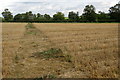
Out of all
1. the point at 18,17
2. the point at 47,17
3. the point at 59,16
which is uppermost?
the point at 47,17

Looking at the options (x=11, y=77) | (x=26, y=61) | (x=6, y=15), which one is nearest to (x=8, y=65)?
(x=26, y=61)

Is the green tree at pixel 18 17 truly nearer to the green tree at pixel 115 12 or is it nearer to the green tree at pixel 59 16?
the green tree at pixel 59 16

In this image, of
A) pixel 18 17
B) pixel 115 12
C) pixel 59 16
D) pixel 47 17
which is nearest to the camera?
pixel 115 12

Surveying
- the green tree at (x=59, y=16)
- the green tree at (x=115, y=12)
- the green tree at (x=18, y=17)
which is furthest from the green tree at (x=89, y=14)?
the green tree at (x=18, y=17)

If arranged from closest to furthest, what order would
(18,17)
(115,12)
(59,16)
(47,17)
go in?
1. (115,12)
2. (18,17)
3. (59,16)
4. (47,17)

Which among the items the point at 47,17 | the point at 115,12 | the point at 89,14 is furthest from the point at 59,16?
the point at 115,12

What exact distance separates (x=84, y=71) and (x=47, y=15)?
137662 mm

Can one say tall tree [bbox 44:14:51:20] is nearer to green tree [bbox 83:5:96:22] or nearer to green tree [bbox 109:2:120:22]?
green tree [bbox 83:5:96:22]

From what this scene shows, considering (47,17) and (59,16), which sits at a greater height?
(47,17)

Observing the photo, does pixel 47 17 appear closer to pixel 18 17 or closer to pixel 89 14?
pixel 18 17

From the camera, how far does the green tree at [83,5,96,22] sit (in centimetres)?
10350

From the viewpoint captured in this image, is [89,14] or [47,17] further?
[47,17]

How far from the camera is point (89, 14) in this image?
10712cm

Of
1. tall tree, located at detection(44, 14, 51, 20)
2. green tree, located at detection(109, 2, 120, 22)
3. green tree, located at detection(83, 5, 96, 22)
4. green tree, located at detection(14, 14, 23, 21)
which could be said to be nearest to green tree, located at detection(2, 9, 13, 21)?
green tree, located at detection(14, 14, 23, 21)
